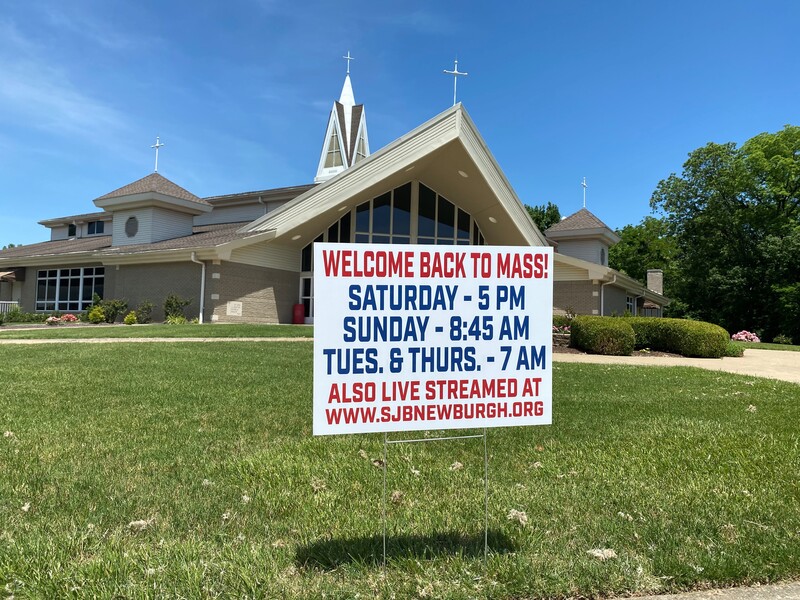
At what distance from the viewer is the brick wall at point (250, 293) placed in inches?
815

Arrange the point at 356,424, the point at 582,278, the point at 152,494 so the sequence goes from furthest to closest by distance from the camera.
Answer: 1. the point at 582,278
2. the point at 152,494
3. the point at 356,424

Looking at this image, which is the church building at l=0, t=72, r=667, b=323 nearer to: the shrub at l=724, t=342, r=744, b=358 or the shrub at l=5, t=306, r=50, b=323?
the shrub at l=5, t=306, r=50, b=323

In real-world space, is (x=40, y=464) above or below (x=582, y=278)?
below

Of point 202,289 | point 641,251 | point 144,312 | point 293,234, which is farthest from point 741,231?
point 144,312

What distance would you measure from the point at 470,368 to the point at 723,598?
1699mm

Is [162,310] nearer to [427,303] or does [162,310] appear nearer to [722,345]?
[722,345]

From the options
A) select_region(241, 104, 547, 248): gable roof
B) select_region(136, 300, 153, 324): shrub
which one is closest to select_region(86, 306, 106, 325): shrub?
select_region(136, 300, 153, 324): shrub

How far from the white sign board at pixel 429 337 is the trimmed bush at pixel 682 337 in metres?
14.7

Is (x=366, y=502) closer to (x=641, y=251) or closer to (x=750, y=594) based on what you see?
(x=750, y=594)

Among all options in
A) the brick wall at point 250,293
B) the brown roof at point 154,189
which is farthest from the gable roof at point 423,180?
the brown roof at point 154,189

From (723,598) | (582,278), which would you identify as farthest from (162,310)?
(723,598)

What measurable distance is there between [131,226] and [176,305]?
764cm

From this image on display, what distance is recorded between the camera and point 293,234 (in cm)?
2211

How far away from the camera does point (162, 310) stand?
21891 millimetres
